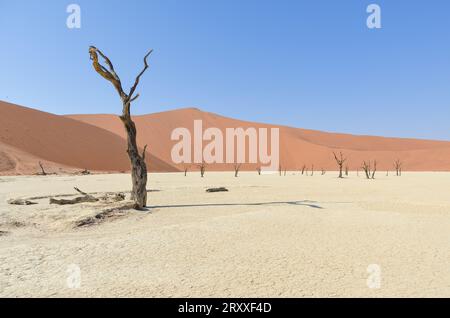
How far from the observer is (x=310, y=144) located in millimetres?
87562

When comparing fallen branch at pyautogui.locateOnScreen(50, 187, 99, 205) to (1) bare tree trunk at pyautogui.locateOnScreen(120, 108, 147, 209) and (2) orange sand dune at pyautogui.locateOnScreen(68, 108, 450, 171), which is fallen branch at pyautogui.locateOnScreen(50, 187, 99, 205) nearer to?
(1) bare tree trunk at pyautogui.locateOnScreen(120, 108, 147, 209)

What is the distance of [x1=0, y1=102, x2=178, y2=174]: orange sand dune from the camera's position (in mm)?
39603

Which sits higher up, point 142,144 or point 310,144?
point 310,144

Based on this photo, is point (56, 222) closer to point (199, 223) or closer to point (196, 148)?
point (199, 223)

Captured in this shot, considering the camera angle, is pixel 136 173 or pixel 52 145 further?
pixel 52 145

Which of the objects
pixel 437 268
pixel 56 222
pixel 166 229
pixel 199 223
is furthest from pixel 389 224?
A: pixel 56 222

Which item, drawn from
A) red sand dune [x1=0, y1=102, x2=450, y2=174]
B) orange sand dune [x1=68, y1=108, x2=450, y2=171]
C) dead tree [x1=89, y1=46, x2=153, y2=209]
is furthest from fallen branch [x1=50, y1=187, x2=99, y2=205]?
orange sand dune [x1=68, y1=108, x2=450, y2=171]

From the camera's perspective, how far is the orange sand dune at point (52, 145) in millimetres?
39603

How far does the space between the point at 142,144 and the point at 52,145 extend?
100 feet

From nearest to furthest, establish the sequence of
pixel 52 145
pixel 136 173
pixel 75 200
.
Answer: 1. pixel 136 173
2. pixel 75 200
3. pixel 52 145

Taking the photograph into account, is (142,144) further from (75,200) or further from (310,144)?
(75,200)

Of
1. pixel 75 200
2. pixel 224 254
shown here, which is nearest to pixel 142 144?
pixel 75 200

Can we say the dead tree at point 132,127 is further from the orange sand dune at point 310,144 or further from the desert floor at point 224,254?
the orange sand dune at point 310,144
